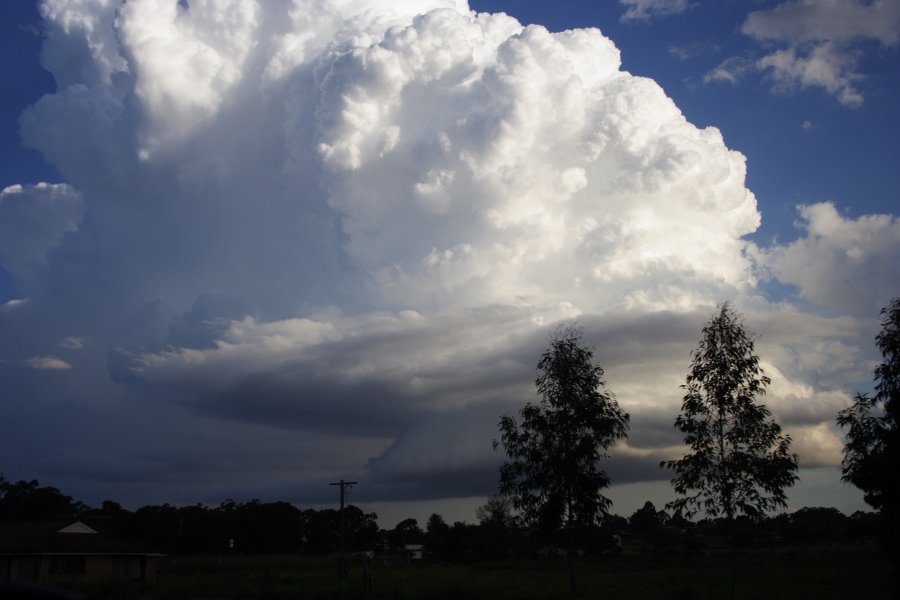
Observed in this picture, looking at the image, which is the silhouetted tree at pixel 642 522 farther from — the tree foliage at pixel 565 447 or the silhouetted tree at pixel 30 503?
the tree foliage at pixel 565 447

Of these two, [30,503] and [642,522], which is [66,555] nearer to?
[30,503]

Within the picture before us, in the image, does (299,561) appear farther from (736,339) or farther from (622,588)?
(736,339)

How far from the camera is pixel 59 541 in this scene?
50875 millimetres

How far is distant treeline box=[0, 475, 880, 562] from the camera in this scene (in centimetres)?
9944

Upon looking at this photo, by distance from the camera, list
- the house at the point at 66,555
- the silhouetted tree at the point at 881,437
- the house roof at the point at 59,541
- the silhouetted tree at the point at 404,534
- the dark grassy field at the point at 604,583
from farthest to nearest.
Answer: the silhouetted tree at the point at 404,534, the house roof at the point at 59,541, the house at the point at 66,555, the dark grassy field at the point at 604,583, the silhouetted tree at the point at 881,437

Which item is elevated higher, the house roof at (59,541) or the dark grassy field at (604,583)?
the house roof at (59,541)

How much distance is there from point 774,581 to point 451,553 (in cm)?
6123

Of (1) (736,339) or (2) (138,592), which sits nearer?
(1) (736,339)

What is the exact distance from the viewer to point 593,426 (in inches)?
1117

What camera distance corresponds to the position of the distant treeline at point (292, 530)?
9944 centimetres

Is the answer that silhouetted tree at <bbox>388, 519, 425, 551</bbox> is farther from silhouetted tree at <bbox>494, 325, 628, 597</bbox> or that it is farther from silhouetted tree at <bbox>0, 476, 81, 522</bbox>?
silhouetted tree at <bbox>494, 325, 628, 597</bbox>

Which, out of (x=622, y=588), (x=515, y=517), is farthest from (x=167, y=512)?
(x=515, y=517)

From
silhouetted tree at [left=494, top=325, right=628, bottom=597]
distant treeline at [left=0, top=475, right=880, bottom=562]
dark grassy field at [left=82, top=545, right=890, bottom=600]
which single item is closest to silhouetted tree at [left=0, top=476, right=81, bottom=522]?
distant treeline at [left=0, top=475, right=880, bottom=562]

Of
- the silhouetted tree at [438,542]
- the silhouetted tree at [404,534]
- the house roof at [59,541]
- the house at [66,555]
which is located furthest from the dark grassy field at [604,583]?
the silhouetted tree at [404,534]
